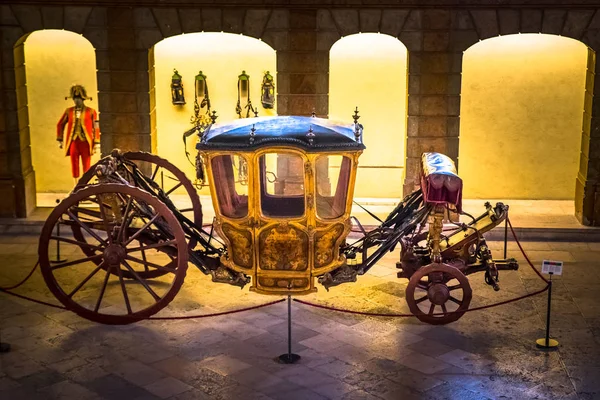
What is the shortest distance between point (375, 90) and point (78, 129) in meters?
4.90

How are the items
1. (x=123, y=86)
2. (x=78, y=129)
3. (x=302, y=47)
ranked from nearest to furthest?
(x=302, y=47)
(x=123, y=86)
(x=78, y=129)

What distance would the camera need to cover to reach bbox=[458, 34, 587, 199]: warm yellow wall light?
17.4 meters

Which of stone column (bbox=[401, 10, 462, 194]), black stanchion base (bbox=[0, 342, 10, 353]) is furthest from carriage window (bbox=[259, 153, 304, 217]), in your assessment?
stone column (bbox=[401, 10, 462, 194])

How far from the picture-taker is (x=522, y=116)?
57.8ft

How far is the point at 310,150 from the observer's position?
11.4m

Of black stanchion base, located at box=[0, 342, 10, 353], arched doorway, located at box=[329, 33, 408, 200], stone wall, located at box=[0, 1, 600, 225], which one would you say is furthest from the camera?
arched doorway, located at box=[329, 33, 408, 200]

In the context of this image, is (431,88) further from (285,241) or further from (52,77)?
(52,77)

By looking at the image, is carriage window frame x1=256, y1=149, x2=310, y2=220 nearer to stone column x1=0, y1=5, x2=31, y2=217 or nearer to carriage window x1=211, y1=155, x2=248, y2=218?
carriage window x1=211, y1=155, x2=248, y2=218

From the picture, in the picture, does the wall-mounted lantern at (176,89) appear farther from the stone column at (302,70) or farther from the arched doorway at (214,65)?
the stone column at (302,70)

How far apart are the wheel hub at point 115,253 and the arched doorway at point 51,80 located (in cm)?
604

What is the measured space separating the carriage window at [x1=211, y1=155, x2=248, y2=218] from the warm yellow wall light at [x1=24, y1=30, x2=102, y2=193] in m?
6.10

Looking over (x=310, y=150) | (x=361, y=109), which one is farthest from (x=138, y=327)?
(x=361, y=109)

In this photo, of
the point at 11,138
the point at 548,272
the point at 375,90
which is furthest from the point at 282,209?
the point at 11,138

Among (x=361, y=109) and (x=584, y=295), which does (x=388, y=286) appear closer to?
(x=584, y=295)
